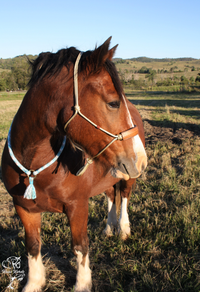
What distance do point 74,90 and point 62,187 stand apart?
90 centimetres

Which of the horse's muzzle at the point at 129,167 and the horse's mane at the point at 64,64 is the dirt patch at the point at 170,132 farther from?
the horse's mane at the point at 64,64

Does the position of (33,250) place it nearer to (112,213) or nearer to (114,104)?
(112,213)

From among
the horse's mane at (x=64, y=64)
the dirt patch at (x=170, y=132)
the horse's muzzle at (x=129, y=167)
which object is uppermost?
the horse's mane at (x=64, y=64)

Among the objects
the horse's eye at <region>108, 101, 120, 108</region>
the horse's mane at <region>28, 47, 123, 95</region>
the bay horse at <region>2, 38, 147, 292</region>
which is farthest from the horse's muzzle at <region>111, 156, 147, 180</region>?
the horse's mane at <region>28, 47, 123, 95</region>

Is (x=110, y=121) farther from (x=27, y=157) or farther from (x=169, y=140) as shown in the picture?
(x=169, y=140)

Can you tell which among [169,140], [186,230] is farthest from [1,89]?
[186,230]

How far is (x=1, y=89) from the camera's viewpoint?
51.4 m

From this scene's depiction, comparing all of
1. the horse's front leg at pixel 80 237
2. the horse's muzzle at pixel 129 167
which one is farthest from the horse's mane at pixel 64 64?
the horse's front leg at pixel 80 237

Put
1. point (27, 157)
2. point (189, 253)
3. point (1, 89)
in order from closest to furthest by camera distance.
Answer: point (27, 157)
point (189, 253)
point (1, 89)

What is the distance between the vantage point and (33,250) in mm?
2217

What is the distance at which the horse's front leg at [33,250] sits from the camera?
2151mm

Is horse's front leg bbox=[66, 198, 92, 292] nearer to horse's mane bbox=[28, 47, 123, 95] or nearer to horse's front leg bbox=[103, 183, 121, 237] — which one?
horse's front leg bbox=[103, 183, 121, 237]

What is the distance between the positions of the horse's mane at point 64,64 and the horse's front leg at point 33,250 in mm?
1422

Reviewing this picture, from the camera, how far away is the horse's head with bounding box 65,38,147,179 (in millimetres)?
1395
